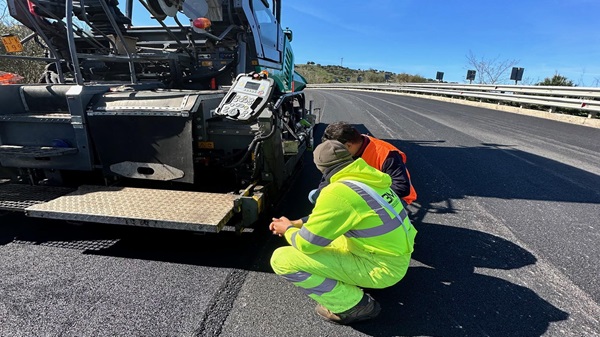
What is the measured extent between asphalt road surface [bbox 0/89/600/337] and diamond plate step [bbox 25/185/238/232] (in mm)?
410

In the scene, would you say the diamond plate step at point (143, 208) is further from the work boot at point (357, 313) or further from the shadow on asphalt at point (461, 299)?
the shadow on asphalt at point (461, 299)

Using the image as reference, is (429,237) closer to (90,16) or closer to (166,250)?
(166,250)

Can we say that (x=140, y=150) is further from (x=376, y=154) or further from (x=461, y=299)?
(x=461, y=299)

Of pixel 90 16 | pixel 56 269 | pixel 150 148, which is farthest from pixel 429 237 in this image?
pixel 90 16

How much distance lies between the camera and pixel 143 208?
2.87 metres

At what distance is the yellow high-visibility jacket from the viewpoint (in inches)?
79.3

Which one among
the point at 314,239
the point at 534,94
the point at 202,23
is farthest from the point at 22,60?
the point at 534,94

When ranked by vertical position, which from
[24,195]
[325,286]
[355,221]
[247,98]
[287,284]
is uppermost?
[247,98]

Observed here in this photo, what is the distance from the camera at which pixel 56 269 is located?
2732mm

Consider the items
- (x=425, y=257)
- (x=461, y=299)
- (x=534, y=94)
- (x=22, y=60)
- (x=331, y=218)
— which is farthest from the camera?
(x=534, y=94)

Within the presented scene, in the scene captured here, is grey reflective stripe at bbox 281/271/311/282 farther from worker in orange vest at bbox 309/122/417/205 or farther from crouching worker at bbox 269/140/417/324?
worker in orange vest at bbox 309/122/417/205

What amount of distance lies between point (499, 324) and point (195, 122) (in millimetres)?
2925

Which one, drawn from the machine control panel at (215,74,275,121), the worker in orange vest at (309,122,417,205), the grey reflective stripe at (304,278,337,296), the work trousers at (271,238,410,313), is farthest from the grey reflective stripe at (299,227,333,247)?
the machine control panel at (215,74,275,121)

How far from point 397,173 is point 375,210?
1.08m
